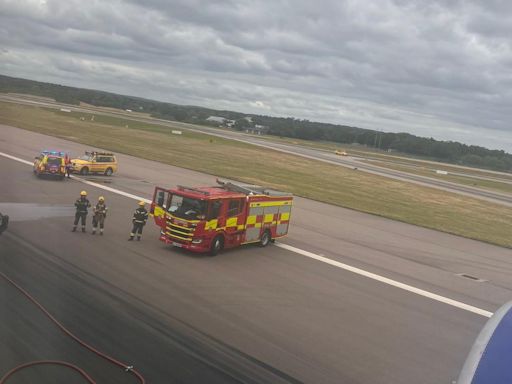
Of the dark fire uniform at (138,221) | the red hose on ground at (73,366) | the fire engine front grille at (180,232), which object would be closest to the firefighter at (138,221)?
the dark fire uniform at (138,221)

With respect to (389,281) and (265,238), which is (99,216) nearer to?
(265,238)

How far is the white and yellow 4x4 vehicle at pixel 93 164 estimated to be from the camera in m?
37.3

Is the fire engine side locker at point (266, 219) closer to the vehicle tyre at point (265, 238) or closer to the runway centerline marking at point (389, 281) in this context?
the vehicle tyre at point (265, 238)

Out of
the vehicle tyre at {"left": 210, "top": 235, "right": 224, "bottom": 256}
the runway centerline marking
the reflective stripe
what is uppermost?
the reflective stripe

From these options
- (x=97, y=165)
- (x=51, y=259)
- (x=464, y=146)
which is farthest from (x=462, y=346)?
→ (x=464, y=146)

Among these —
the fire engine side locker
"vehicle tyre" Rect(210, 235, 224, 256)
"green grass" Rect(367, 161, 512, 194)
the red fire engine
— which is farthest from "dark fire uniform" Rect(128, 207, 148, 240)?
"green grass" Rect(367, 161, 512, 194)

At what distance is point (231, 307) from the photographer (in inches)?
570

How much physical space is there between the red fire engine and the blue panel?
14085 millimetres

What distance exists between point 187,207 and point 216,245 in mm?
1805

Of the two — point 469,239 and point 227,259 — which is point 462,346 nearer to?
point 227,259

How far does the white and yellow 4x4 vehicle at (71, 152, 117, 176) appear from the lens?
37281 millimetres

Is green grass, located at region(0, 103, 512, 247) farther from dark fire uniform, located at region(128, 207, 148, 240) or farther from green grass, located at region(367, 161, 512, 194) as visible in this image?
green grass, located at region(367, 161, 512, 194)

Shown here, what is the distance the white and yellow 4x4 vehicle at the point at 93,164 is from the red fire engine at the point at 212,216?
57.2ft

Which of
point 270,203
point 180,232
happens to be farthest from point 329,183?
point 180,232
